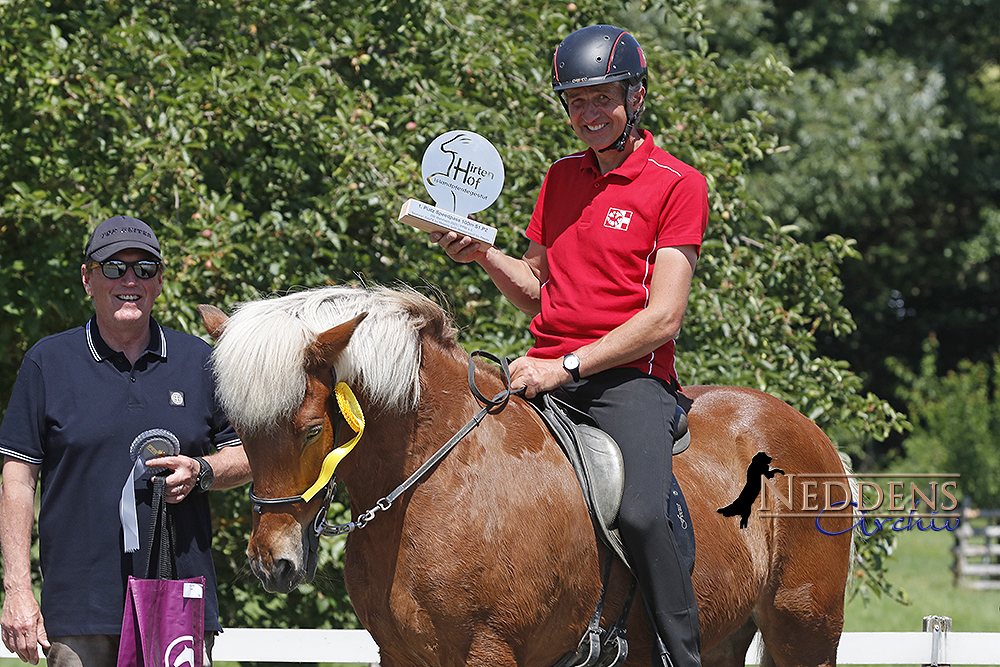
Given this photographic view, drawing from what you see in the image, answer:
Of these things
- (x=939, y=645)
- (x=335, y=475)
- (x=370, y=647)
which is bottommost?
(x=939, y=645)

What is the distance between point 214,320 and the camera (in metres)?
2.97

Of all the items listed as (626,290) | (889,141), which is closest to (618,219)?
(626,290)

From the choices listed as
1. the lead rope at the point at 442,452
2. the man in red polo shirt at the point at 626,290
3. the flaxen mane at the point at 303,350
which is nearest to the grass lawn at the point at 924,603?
the man in red polo shirt at the point at 626,290

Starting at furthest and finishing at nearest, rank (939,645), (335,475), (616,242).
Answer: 1. (939,645)
2. (616,242)
3. (335,475)

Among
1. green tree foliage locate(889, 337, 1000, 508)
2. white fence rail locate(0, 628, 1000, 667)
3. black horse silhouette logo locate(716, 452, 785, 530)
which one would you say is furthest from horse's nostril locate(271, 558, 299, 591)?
green tree foliage locate(889, 337, 1000, 508)

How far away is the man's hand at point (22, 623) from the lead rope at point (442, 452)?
0.88 metres

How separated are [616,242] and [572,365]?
441 mm

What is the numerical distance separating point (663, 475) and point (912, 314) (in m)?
23.3

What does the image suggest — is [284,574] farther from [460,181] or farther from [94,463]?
[460,181]

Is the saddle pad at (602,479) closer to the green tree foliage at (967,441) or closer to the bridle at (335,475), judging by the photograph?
the bridle at (335,475)

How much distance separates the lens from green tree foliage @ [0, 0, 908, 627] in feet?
17.5

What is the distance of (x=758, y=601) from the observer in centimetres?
378

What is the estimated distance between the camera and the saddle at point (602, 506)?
3.05 m

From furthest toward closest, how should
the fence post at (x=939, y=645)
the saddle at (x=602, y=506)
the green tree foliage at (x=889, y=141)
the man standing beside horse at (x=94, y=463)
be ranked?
1. the green tree foliage at (x=889, y=141)
2. the fence post at (x=939, y=645)
3. the saddle at (x=602, y=506)
4. the man standing beside horse at (x=94, y=463)
